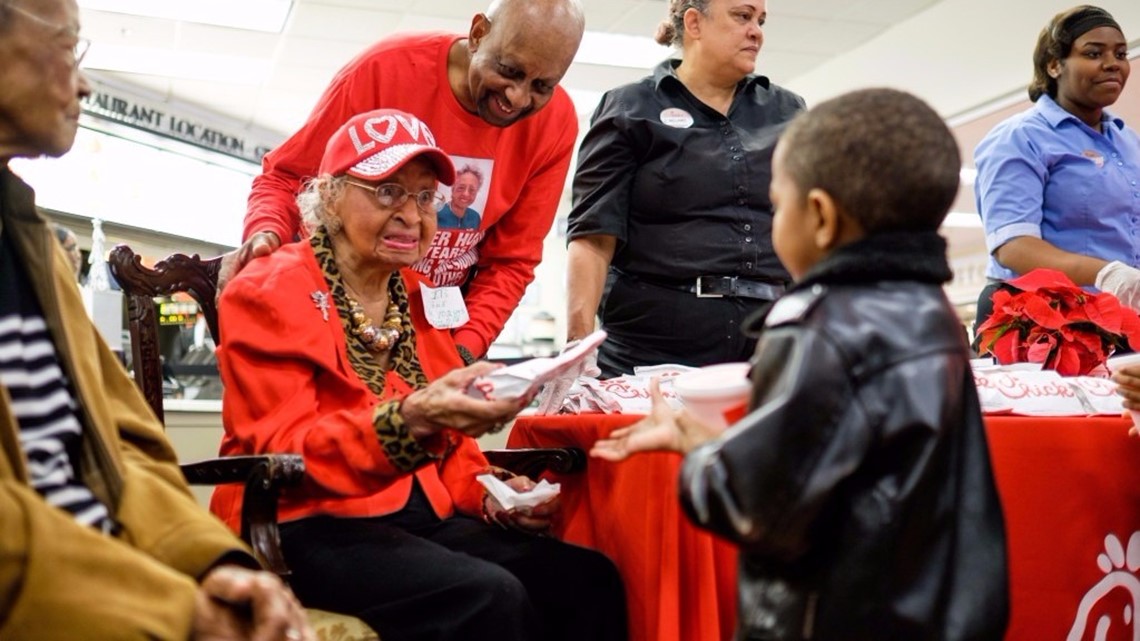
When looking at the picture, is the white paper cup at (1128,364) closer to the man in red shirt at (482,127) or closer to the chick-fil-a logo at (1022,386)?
the chick-fil-a logo at (1022,386)

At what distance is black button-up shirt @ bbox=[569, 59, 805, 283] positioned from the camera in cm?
263

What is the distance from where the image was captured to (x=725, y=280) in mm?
2602

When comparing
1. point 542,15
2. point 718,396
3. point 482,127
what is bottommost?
point 718,396

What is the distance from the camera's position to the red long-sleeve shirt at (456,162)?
2.46 meters

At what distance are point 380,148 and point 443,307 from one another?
348 millimetres

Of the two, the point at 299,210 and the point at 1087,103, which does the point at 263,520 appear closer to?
the point at 299,210

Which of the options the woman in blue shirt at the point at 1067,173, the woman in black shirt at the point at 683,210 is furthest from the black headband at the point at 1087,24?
the woman in black shirt at the point at 683,210

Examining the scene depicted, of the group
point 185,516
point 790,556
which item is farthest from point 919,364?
point 185,516

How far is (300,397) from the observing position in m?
1.88

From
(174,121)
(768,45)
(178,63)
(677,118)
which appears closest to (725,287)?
(677,118)

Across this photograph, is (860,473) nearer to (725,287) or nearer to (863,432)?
(863,432)

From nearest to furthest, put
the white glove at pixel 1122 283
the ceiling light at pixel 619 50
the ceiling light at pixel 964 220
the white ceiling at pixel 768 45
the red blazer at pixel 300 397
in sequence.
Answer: the red blazer at pixel 300 397 < the white glove at pixel 1122 283 < the white ceiling at pixel 768 45 < the ceiling light at pixel 619 50 < the ceiling light at pixel 964 220

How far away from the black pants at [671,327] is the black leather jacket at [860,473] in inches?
52.0

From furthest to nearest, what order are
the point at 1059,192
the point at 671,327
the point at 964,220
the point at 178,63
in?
the point at 964,220 → the point at 178,63 → the point at 1059,192 → the point at 671,327
